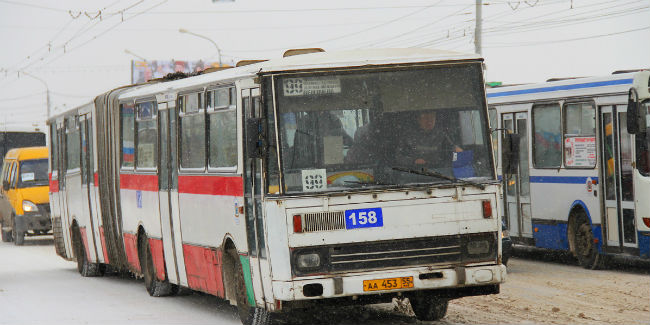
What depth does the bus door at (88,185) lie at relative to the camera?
20141mm

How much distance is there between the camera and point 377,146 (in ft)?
36.4

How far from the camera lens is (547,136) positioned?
20.0 m

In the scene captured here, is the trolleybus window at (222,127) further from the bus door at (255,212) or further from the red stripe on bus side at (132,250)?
the red stripe on bus side at (132,250)

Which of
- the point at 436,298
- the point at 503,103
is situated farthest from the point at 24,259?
the point at 436,298

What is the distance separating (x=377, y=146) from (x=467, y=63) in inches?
47.9

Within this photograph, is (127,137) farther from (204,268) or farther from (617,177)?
(617,177)

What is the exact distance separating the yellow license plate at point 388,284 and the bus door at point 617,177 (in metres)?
7.51

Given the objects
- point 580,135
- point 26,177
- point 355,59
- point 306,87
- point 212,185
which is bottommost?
point 212,185

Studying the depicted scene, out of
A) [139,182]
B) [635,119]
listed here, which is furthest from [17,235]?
[635,119]

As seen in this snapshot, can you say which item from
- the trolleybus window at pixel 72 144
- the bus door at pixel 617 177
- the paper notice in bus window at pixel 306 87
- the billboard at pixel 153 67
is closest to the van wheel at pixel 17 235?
the trolleybus window at pixel 72 144

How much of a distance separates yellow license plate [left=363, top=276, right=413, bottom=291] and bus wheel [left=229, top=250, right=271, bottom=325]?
1590 mm

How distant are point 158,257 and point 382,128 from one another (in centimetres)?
576

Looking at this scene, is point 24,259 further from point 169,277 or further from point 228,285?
point 228,285

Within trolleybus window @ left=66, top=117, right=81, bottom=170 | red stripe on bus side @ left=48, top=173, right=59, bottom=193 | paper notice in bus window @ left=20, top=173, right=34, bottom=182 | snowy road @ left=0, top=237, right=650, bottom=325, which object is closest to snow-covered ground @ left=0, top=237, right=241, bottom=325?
snowy road @ left=0, top=237, right=650, bottom=325
